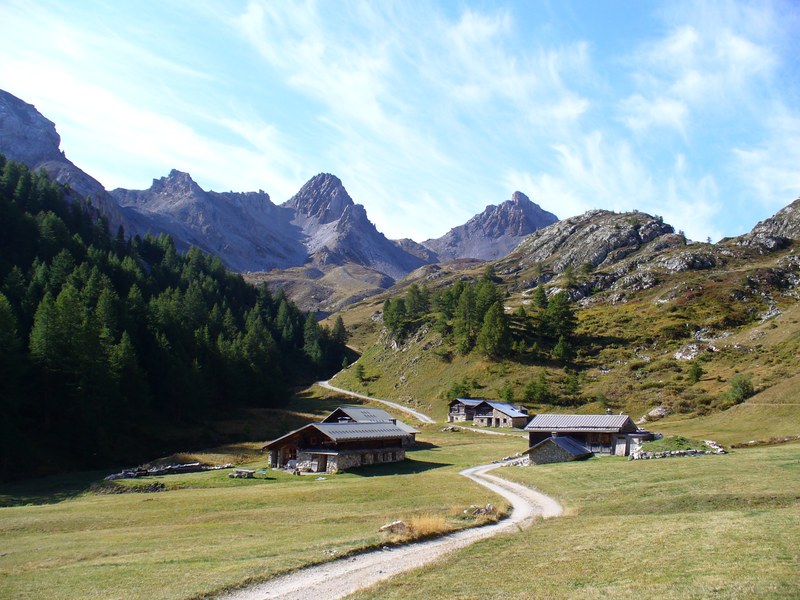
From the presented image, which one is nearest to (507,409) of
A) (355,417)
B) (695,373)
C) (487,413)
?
(487,413)

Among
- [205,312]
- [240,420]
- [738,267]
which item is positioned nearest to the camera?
[240,420]

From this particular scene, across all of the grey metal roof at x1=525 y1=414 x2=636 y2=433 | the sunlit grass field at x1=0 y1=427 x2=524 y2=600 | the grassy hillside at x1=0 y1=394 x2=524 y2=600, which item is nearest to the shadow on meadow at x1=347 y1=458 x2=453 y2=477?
the grassy hillside at x1=0 y1=394 x2=524 y2=600

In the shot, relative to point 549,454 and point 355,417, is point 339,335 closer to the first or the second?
point 355,417

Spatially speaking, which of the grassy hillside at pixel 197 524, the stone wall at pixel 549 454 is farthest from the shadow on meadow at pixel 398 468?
the stone wall at pixel 549 454

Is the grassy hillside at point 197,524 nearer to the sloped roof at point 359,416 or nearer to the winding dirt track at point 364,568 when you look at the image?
the winding dirt track at point 364,568

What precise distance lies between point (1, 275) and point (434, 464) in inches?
3510

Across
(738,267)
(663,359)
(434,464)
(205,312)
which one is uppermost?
(738,267)

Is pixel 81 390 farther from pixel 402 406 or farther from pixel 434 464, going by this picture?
pixel 402 406

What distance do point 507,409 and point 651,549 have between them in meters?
81.5

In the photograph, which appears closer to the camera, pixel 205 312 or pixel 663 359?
pixel 663 359

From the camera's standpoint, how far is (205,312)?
136m

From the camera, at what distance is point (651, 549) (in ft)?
67.4

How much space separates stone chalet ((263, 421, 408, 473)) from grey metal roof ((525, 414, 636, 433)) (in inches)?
727

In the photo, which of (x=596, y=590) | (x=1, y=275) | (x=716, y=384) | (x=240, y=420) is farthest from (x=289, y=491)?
(x=1, y=275)
